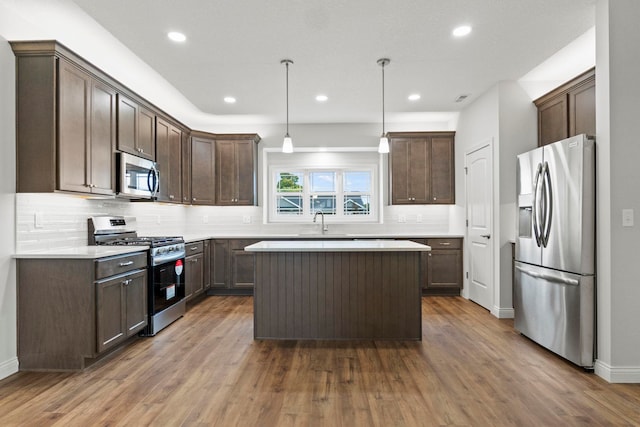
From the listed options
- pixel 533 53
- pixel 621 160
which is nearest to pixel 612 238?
pixel 621 160

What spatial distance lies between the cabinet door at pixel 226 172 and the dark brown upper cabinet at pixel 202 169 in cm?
8

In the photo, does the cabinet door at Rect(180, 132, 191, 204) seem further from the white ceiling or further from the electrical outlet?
the electrical outlet

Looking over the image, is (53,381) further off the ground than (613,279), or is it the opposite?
(613,279)

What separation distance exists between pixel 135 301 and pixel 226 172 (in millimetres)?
2817

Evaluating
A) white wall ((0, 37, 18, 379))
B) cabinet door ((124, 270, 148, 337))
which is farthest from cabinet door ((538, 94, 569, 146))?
white wall ((0, 37, 18, 379))

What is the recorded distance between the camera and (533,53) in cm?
338

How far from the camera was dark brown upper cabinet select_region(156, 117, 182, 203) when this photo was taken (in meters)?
4.45

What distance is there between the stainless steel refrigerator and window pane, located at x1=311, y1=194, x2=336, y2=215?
126 inches

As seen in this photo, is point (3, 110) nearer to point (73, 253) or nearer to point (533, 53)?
point (73, 253)

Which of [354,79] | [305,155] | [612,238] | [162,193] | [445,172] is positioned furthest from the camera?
[305,155]

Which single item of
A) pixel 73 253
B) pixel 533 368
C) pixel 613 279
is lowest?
pixel 533 368

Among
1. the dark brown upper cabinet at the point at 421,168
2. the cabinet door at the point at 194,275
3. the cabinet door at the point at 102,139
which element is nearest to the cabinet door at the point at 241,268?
the cabinet door at the point at 194,275

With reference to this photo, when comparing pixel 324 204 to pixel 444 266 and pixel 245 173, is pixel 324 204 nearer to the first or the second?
pixel 245 173

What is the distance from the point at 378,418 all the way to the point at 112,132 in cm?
335
